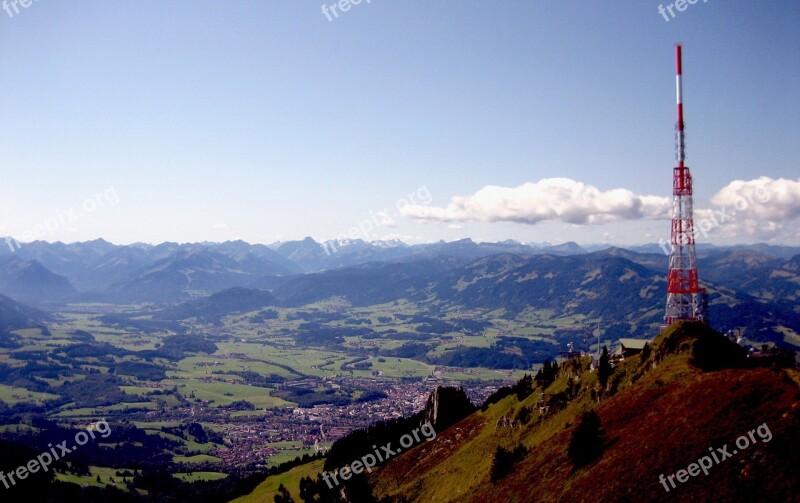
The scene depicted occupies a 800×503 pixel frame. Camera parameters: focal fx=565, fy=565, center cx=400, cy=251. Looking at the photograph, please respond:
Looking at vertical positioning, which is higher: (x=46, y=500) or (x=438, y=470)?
(x=438, y=470)

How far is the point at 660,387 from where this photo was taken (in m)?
65.7

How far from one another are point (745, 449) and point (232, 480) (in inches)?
7141

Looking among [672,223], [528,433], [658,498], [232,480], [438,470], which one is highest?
[672,223]

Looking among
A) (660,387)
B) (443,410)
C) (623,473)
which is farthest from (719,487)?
(443,410)

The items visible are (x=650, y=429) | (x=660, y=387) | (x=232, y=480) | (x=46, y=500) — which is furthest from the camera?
(x=232, y=480)

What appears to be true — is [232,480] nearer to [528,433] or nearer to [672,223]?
[528,433]
